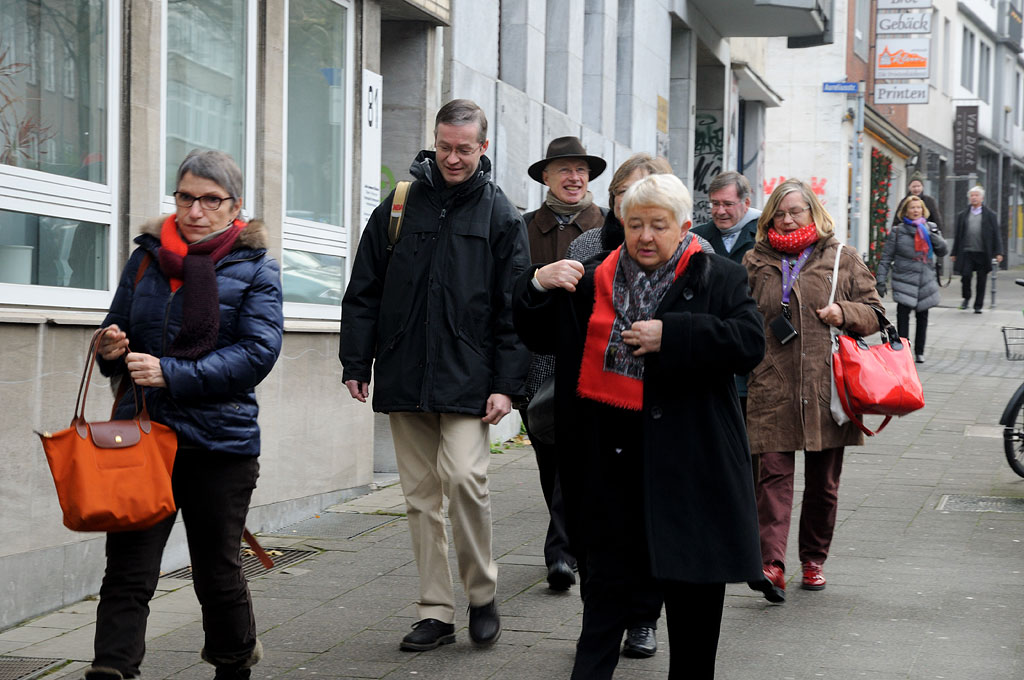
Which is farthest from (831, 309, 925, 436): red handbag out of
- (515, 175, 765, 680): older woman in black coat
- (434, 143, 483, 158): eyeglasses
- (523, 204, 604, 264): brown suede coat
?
(515, 175, 765, 680): older woman in black coat

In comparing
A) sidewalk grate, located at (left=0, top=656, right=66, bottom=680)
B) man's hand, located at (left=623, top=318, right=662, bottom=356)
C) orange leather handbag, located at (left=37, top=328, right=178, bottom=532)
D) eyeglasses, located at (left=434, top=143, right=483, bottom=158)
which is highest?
eyeglasses, located at (left=434, top=143, right=483, bottom=158)

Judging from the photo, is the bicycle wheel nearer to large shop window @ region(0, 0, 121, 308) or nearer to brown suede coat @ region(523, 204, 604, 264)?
brown suede coat @ region(523, 204, 604, 264)

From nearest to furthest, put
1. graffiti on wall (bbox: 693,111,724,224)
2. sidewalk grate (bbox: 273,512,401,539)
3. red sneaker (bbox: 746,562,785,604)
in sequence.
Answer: red sneaker (bbox: 746,562,785,604) → sidewalk grate (bbox: 273,512,401,539) → graffiti on wall (bbox: 693,111,724,224)

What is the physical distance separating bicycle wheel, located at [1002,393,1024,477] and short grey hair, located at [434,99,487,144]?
5.30m

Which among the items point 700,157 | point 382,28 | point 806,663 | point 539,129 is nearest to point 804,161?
point 700,157

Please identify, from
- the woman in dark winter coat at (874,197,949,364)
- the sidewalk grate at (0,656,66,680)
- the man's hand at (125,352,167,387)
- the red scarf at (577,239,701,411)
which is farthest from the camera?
the woman in dark winter coat at (874,197,949,364)

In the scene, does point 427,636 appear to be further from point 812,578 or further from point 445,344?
point 812,578

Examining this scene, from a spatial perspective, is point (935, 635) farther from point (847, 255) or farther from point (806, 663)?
point (847, 255)

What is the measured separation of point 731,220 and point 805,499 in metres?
1.40

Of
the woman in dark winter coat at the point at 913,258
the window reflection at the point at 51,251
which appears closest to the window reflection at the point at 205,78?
the window reflection at the point at 51,251

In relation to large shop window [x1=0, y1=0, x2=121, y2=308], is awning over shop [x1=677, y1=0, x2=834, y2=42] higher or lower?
higher

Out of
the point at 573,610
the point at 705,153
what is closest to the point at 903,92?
the point at 705,153

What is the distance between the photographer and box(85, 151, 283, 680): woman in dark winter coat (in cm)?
448

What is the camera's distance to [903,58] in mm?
31422
